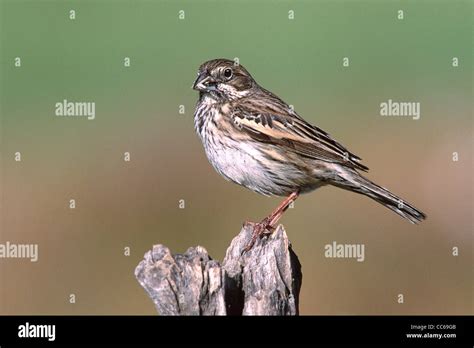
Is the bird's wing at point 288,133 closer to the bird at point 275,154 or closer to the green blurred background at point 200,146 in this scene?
the bird at point 275,154

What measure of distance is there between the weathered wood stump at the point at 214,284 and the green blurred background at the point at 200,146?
209 inches

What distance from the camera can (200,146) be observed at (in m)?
19.0

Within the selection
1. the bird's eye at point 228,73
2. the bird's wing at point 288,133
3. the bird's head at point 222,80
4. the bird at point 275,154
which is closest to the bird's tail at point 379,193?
the bird at point 275,154

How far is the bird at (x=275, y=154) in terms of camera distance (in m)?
11.2

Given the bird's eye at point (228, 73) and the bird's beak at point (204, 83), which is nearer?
the bird's beak at point (204, 83)

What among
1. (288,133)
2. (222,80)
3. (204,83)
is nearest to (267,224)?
(288,133)

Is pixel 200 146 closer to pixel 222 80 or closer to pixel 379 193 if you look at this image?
pixel 222 80

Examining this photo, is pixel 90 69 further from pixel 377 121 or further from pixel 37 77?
pixel 377 121

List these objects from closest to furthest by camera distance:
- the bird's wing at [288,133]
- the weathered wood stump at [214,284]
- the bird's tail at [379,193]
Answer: the weathered wood stump at [214,284]
the bird's tail at [379,193]
the bird's wing at [288,133]

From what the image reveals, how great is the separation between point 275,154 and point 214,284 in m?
3.03

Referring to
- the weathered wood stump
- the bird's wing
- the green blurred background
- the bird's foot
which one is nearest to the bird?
the bird's wing

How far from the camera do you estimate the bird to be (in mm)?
11156

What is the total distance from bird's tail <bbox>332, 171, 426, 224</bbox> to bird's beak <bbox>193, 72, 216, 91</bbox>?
179cm

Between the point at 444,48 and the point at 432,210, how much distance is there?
4739mm
